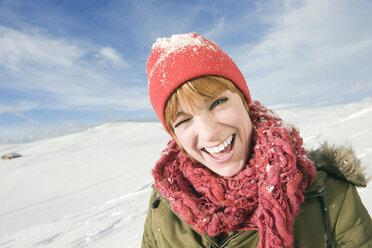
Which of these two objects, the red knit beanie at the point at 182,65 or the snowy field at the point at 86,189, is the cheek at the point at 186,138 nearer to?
the red knit beanie at the point at 182,65

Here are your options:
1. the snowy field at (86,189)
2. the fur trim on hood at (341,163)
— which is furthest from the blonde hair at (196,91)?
the snowy field at (86,189)

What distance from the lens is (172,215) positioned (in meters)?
1.52

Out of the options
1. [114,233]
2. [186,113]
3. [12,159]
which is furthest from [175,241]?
[12,159]

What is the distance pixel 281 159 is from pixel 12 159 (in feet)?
60.3

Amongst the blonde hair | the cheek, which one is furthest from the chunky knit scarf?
the blonde hair

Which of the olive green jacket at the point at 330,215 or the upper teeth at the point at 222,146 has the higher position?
the upper teeth at the point at 222,146

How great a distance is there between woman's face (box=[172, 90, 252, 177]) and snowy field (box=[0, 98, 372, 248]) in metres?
0.69

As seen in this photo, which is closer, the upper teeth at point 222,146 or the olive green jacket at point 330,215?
the olive green jacket at point 330,215

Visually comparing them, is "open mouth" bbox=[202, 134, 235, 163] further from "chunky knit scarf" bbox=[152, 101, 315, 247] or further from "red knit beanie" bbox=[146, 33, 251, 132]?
"red knit beanie" bbox=[146, 33, 251, 132]

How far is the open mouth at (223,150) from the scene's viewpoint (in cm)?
127

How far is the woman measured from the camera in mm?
1136

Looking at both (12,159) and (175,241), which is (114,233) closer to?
(175,241)

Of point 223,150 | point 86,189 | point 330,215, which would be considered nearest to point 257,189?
point 223,150

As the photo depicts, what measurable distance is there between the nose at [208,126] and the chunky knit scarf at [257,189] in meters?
0.29
